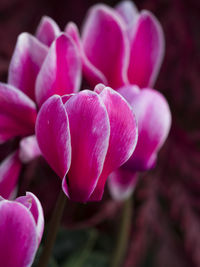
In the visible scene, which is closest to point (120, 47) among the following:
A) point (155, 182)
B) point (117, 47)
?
point (117, 47)

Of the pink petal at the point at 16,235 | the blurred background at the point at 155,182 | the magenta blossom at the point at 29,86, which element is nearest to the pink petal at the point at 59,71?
the magenta blossom at the point at 29,86

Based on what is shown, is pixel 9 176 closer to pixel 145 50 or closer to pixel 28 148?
pixel 28 148

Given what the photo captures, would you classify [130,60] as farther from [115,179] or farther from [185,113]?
[185,113]

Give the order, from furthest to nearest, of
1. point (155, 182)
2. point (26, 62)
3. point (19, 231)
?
1. point (155, 182)
2. point (26, 62)
3. point (19, 231)

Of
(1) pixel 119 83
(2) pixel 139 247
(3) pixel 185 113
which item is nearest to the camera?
(1) pixel 119 83

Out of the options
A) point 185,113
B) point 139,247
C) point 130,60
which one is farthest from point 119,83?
point 185,113

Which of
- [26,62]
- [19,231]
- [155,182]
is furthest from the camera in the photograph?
[155,182]

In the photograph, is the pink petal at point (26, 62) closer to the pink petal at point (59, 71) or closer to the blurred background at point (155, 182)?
the pink petal at point (59, 71)
